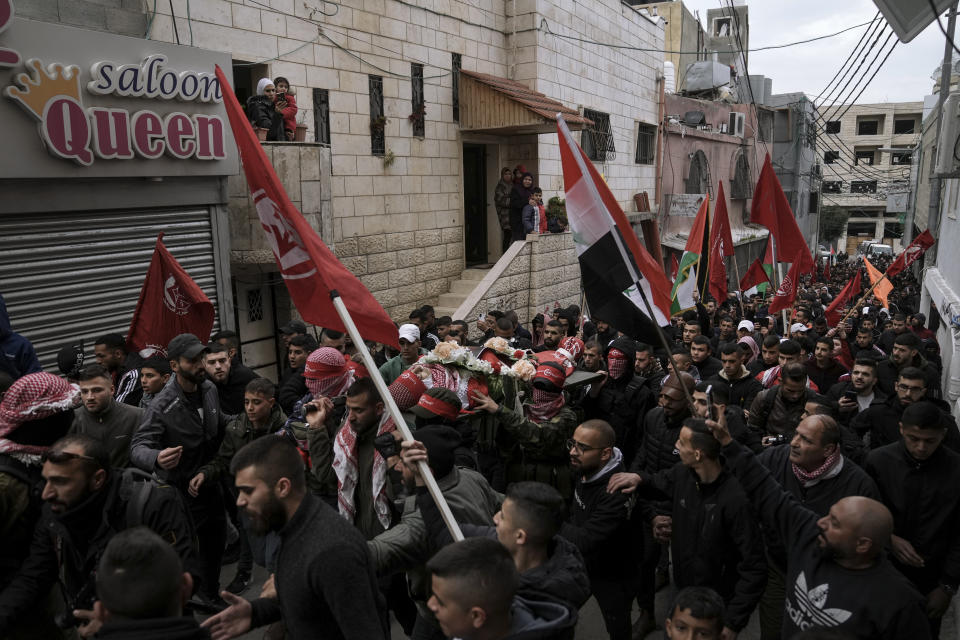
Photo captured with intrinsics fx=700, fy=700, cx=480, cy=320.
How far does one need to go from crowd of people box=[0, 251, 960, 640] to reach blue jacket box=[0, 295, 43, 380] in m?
0.02

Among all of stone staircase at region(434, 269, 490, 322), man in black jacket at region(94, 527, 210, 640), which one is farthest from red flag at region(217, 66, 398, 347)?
stone staircase at region(434, 269, 490, 322)

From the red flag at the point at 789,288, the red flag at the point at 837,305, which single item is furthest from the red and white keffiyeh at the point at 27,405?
the red flag at the point at 837,305

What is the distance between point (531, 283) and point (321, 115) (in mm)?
5475

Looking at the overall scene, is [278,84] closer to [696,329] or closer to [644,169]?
[696,329]

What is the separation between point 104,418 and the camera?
14.6 ft

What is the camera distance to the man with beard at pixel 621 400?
19.3 feet

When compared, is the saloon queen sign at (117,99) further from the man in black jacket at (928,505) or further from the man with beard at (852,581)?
the man in black jacket at (928,505)

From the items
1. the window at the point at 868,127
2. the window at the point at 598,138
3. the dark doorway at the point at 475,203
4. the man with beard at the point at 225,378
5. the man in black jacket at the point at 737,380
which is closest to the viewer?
the man with beard at the point at 225,378

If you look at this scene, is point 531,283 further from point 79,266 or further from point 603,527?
point 603,527

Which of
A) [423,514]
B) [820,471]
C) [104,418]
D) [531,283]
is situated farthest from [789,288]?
[104,418]

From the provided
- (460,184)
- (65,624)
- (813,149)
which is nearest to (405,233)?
(460,184)

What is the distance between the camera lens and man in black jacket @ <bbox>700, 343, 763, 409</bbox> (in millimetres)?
6090

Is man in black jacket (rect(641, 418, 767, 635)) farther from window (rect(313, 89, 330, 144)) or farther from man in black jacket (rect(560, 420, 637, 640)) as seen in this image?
window (rect(313, 89, 330, 144))

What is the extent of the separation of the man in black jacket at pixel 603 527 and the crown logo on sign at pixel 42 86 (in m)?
6.27
